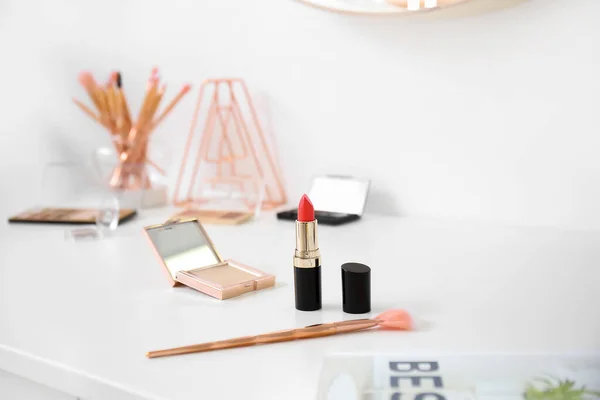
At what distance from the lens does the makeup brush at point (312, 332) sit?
696 mm

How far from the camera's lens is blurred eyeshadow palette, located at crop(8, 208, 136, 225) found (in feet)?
4.31

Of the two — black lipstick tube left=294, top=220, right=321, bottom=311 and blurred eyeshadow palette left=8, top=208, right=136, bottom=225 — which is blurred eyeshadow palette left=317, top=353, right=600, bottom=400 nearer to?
black lipstick tube left=294, top=220, right=321, bottom=311

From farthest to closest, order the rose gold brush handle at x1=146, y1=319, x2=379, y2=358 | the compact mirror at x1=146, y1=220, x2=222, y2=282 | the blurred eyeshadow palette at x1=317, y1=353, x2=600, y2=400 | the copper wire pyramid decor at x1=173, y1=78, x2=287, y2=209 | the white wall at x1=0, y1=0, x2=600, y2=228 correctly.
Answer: the copper wire pyramid decor at x1=173, y1=78, x2=287, y2=209, the white wall at x1=0, y1=0, x2=600, y2=228, the compact mirror at x1=146, y1=220, x2=222, y2=282, the rose gold brush handle at x1=146, y1=319, x2=379, y2=358, the blurred eyeshadow palette at x1=317, y1=353, x2=600, y2=400

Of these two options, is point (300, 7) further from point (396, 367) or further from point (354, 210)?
point (396, 367)

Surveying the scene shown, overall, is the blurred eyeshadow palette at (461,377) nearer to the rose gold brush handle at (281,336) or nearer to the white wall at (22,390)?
the rose gold brush handle at (281,336)

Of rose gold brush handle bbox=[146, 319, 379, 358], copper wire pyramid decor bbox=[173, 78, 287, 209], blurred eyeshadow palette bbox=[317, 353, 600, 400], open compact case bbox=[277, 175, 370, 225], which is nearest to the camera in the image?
blurred eyeshadow palette bbox=[317, 353, 600, 400]

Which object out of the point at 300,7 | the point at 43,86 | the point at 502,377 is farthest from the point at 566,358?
the point at 43,86

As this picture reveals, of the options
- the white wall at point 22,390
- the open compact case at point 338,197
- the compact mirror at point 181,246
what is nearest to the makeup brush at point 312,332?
the white wall at point 22,390

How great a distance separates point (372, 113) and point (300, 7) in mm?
254

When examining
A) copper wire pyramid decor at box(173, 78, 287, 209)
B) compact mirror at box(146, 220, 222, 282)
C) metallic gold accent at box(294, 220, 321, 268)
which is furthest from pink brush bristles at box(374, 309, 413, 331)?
copper wire pyramid decor at box(173, 78, 287, 209)

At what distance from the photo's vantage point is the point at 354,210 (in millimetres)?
1266

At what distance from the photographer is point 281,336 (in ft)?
2.35

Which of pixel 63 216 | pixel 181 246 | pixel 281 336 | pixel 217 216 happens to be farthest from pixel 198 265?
pixel 63 216

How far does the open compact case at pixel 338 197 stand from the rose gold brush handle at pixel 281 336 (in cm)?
51
